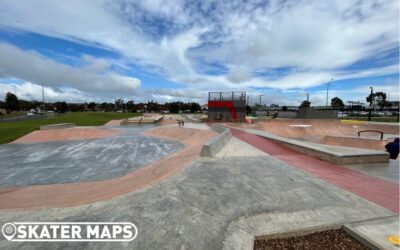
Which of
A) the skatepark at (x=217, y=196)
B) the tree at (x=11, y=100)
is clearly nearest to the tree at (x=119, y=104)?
the tree at (x=11, y=100)

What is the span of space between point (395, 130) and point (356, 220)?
2391 centimetres

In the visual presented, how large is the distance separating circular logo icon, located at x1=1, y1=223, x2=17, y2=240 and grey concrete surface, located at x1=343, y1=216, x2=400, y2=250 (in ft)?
17.0

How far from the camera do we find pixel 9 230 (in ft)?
11.9

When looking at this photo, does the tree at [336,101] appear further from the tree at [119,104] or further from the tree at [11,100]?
the tree at [11,100]

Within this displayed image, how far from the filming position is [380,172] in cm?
696

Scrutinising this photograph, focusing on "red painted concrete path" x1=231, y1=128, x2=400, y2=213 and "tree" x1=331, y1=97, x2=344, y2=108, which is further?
"tree" x1=331, y1=97, x2=344, y2=108

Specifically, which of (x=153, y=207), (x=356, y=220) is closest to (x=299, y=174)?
(x=356, y=220)

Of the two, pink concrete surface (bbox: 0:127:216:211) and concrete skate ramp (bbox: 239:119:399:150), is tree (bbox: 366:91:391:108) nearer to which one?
concrete skate ramp (bbox: 239:119:399:150)

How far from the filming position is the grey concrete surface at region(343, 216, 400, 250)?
3.10 metres

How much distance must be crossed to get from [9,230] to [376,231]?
18.9ft

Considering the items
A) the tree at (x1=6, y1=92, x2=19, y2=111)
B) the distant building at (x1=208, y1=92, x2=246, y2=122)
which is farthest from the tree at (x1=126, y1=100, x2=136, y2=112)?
the distant building at (x1=208, y1=92, x2=246, y2=122)

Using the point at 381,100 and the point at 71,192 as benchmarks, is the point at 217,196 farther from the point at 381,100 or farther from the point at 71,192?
the point at 381,100

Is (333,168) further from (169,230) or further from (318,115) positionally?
(318,115)

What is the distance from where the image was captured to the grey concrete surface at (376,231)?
10.2 ft
